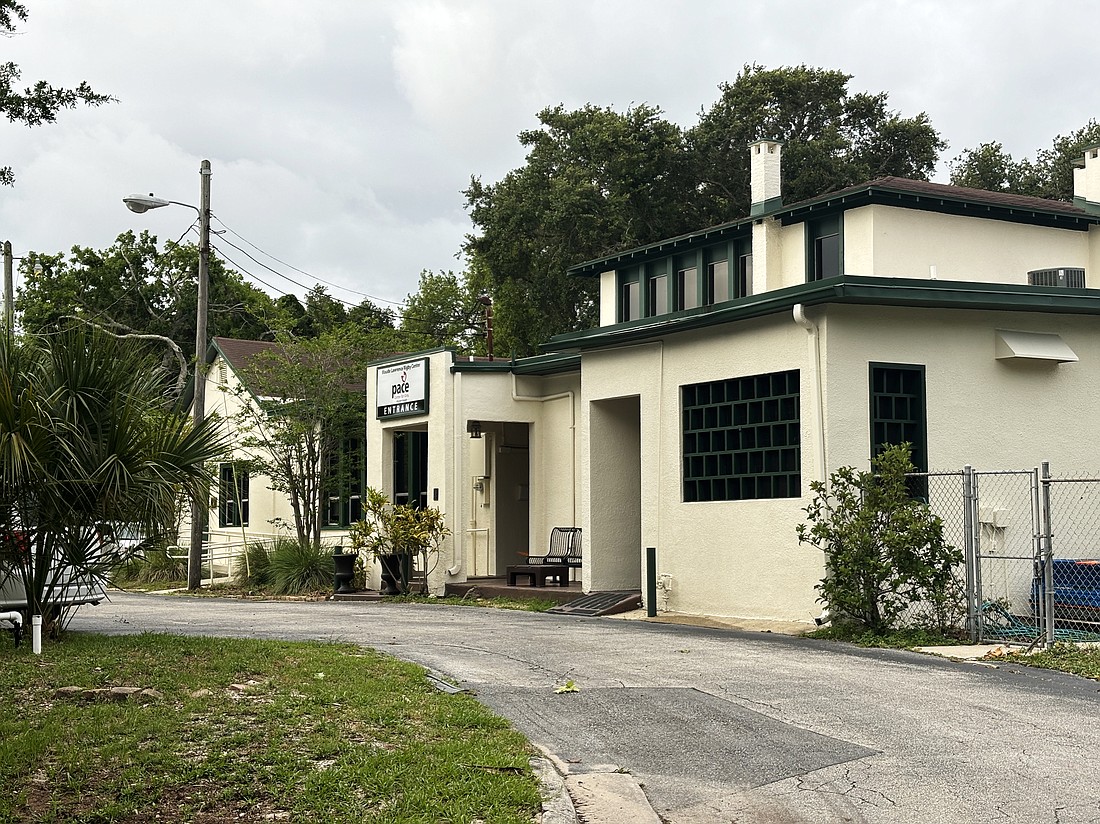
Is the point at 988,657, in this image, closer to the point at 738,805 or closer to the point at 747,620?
the point at 747,620

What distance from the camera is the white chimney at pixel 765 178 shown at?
2180 centimetres

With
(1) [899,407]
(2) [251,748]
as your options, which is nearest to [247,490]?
(1) [899,407]

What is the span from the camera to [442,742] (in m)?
8.72

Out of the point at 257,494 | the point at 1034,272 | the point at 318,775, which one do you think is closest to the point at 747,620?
the point at 1034,272

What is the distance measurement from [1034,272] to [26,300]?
4171 centimetres

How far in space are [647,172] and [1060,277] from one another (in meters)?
23.9

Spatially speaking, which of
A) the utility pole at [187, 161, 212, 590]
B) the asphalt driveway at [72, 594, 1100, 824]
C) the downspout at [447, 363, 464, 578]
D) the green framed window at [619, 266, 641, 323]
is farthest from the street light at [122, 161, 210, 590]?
the asphalt driveway at [72, 594, 1100, 824]

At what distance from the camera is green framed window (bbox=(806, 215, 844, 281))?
21000 mm

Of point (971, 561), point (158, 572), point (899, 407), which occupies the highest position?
point (899, 407)

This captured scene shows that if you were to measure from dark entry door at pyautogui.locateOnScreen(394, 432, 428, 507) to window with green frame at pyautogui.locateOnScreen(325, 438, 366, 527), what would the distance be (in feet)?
3.20

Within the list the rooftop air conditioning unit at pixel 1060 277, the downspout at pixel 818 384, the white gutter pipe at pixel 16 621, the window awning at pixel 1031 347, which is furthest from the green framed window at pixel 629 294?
the white gutter pipe at pixel 16 621

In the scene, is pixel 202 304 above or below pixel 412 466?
above

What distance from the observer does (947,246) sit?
20.9 metres

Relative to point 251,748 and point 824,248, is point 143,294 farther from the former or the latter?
point 251,748
